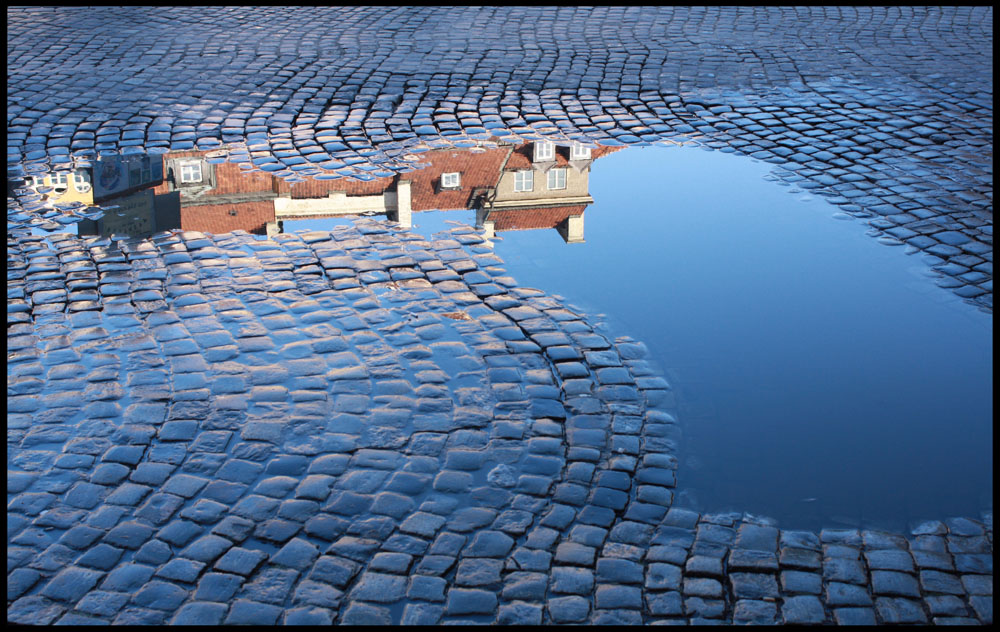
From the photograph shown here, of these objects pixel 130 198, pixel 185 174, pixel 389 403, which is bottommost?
pixel 389 403

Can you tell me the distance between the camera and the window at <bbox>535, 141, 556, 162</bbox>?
8.99m

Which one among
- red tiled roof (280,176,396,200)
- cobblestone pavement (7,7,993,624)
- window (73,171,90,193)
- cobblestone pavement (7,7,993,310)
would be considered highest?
cobblestone pavement (7,7,993,310)

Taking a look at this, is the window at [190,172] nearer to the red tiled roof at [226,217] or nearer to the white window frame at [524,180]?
the red tiled roof at [226,217]

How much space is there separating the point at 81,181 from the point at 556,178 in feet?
13.6

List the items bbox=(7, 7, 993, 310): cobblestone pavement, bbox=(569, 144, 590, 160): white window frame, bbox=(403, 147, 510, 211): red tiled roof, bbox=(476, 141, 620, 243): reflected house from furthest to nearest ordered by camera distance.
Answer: bbox=(569, 144, 590, 160): white window frame → bbox=(7, 7, 993, 310): cobblestone pavement → bbox=(403, 147, 510, 211): red tiled roof → bbox=(476, 141, 620, 243): reflected house

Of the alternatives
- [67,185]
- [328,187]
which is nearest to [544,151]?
[328,187]

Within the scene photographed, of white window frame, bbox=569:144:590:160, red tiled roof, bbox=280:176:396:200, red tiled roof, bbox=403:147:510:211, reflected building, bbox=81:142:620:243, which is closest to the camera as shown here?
reflected building, bbox=81:142:620:243

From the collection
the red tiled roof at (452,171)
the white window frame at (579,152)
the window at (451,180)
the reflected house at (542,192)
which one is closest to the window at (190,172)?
the red tiled roof at (452,171)

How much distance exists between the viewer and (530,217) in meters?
7.67

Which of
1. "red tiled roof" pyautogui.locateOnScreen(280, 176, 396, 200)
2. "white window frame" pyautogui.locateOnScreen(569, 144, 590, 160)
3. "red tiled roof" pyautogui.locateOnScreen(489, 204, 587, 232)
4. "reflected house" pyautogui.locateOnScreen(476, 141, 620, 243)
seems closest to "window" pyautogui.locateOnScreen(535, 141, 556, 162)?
"reflected house" pyautogui.locateOnScreen(476, 141, 620, 243)

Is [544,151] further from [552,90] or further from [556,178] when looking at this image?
[552,90]

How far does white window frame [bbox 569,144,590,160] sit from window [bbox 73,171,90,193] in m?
4.27

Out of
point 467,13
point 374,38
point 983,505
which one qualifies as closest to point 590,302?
point 983,505

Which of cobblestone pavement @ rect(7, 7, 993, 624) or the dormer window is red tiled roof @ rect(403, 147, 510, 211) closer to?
cobblestone pavement @ rect(7, 7, 993, 624)
